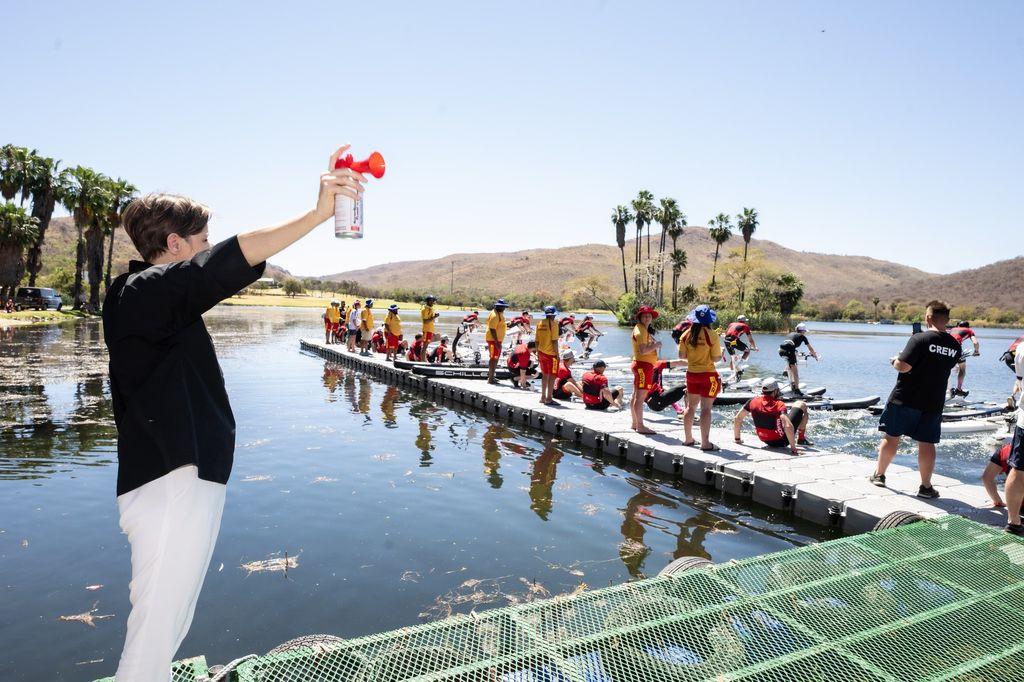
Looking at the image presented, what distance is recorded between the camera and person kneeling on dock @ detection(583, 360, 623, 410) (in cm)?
1352

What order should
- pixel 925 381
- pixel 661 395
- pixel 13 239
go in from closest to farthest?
pixel 925 381 < pixel 661 395 < pixel 13 239

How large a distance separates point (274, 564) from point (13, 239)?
47800 mm

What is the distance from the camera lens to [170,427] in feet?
6.77

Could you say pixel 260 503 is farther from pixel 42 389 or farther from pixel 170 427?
pixel 42 389

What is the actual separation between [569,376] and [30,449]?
32.7 ft

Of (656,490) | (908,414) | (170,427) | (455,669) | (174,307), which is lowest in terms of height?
(656,490)

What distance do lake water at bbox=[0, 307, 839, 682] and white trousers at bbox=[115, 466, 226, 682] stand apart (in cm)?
279

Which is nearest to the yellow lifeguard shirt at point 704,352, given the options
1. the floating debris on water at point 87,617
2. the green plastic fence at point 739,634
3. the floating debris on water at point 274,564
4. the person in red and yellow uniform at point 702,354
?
the person in red and yellow uniform at point 702,354

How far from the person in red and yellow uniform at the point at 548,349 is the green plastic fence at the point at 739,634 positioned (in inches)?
339

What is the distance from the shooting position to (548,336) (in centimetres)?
1327

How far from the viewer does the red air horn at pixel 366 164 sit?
7.30 feet

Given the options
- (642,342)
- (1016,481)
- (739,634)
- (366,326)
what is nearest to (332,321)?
(366,326)

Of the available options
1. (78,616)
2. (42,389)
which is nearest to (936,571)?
(78,616)

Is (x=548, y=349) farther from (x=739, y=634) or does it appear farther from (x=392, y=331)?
(x=392, y=331)
